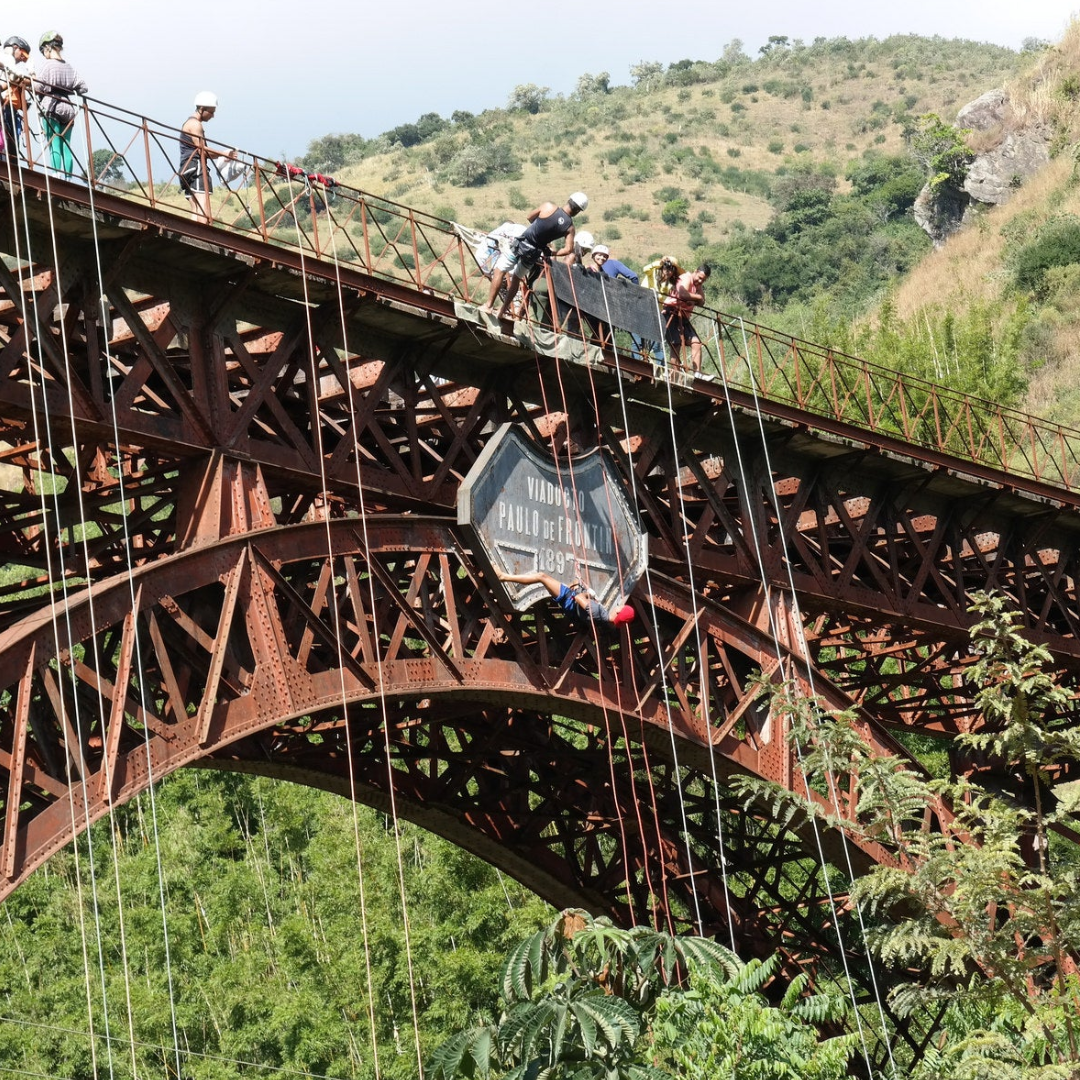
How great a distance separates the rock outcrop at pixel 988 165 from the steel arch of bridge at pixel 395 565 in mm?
50129

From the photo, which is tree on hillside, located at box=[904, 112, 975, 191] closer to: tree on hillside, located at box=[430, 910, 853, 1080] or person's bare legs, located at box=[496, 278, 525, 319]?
person's bare legs, located at box=[496, 278, 525, 319]

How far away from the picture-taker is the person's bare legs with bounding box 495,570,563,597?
54.4 feet

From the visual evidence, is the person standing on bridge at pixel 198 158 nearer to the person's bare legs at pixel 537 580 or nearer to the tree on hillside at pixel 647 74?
the person's bare legs at pixel 537 580

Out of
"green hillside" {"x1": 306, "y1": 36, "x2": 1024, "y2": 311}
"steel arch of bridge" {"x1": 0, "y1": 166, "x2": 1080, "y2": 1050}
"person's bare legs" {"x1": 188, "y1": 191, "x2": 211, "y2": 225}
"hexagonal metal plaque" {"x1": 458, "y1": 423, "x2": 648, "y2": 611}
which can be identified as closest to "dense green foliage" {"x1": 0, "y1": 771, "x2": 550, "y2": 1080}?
"steel arch of bridge" {"x1": 0, "y1": 166, "x2": 1080, "y2": 1050}

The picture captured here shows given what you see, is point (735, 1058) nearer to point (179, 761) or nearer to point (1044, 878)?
point (1044, 878)

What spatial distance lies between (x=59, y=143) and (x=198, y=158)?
1.46 meters

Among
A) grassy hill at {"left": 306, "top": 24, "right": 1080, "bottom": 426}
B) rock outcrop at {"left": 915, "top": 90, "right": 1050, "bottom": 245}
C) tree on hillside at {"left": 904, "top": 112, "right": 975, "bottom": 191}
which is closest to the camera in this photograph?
grassy hill at {"left": 306, "top": 24, "right": 1080, "bottom": 426}

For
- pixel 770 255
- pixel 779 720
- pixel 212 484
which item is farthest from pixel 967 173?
pixel 212 484

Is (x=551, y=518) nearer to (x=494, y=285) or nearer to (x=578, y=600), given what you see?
(x=578, y=600)

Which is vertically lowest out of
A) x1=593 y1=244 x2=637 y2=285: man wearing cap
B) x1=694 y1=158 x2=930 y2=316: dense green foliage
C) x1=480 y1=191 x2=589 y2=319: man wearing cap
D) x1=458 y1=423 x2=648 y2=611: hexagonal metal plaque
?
x1=458 y1=423 x2=648 y2=611: hexagonal metal plaque

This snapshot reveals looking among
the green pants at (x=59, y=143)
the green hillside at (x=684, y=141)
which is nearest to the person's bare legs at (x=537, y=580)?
the green pants at (x=59, y=143)

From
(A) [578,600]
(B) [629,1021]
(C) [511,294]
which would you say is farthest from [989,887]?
(C) [511,294]

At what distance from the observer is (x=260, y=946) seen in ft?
124

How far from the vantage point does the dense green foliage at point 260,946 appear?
105 ft
